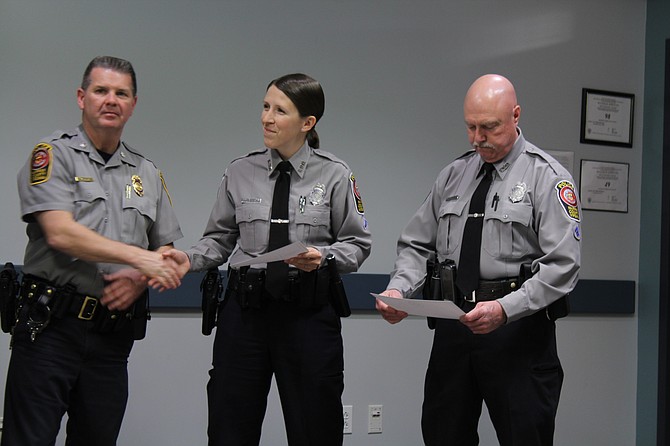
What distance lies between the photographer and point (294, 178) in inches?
112

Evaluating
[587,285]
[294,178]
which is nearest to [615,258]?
[587,285]

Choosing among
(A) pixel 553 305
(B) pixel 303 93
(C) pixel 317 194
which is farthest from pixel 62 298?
(A) pixel 553 305

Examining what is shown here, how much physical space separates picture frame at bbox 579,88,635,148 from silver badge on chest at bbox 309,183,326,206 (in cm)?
234

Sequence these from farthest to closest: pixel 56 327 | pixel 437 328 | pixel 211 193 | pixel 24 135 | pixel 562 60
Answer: pixel 562 60 < pixel 211 193 < pixel 24 135 < pixel 437 328 < pixel 56 327

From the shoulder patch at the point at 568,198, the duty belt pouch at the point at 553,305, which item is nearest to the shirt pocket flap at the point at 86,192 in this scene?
the duty belt pouch at the point at 553,305

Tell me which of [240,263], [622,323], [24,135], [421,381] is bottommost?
[421,381]

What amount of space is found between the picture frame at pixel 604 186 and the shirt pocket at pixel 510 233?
2.08 metres

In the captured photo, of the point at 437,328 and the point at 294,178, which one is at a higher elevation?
the point at 294,178

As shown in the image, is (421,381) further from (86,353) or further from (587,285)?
(86,353)

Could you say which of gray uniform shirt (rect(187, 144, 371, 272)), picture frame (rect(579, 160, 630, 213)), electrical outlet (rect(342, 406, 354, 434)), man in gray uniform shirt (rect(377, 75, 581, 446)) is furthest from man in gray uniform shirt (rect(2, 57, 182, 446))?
picture frame (rect(579, 160, 630, 213))

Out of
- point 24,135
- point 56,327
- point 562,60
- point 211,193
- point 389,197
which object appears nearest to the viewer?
point 56,327

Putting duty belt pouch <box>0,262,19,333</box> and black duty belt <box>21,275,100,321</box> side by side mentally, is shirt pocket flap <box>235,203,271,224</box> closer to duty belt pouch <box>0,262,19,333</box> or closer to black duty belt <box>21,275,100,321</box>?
black duty belt <box>21,275,100,321</box>

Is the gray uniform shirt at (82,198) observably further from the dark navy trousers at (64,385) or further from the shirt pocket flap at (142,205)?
the dark navy trousers at (64,385)

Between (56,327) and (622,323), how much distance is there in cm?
338
